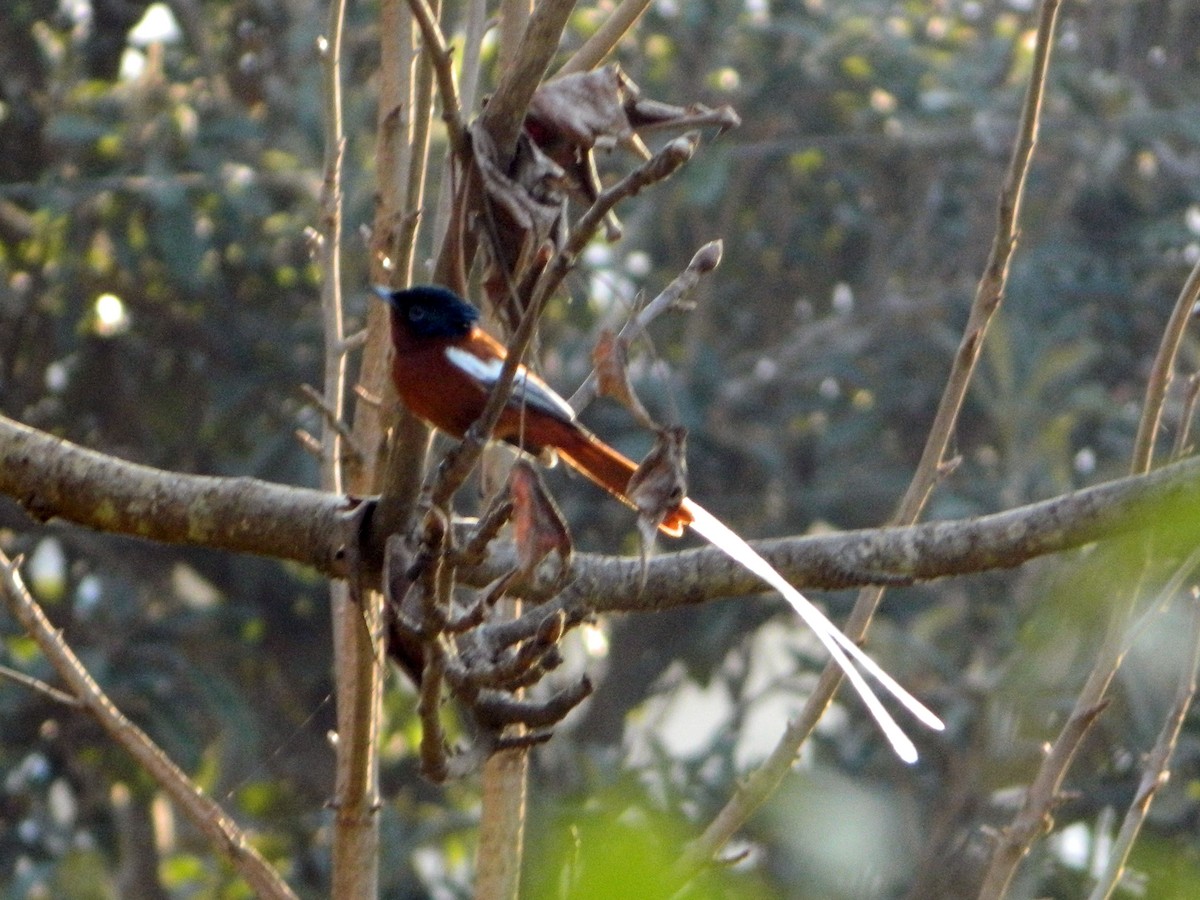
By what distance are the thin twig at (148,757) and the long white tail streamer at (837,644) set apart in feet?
2.38

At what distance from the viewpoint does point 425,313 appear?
268cm

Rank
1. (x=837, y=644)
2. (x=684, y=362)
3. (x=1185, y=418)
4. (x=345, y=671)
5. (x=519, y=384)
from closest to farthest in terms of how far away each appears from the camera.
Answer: (x=837, y=644) < (x=1185, y=418) < (x=345, y=671) < (x=519, y=384) < (x=684, y=362)

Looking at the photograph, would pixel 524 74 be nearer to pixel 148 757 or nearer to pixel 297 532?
pixel 297 532

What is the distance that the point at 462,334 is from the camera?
2736mm

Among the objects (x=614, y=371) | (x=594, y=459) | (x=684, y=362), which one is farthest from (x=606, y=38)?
(x=684, y=362)

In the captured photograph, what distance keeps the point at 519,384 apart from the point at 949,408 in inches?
24.9

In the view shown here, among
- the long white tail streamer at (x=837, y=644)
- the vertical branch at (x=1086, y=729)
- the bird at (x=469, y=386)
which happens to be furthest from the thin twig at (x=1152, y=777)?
the long white tail streamer at (x=837, y=644)

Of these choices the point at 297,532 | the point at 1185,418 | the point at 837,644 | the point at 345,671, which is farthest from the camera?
the point at 345,671

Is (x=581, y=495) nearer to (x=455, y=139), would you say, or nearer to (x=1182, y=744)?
(x=1182, y=744)

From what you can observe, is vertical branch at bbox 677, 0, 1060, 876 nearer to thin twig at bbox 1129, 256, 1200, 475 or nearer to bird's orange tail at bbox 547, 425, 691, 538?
thin twig at bbox 1129, 256, 1200, 475

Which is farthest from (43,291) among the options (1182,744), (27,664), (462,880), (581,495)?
(1182,744)

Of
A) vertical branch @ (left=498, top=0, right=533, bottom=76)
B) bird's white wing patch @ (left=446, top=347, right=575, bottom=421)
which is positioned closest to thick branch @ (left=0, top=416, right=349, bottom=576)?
bird's white wing patch @ (left=446, top=347, right=575, bottom=421)

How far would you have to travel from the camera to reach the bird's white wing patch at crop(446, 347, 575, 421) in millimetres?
2430

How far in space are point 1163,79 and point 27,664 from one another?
4885 millimetres
